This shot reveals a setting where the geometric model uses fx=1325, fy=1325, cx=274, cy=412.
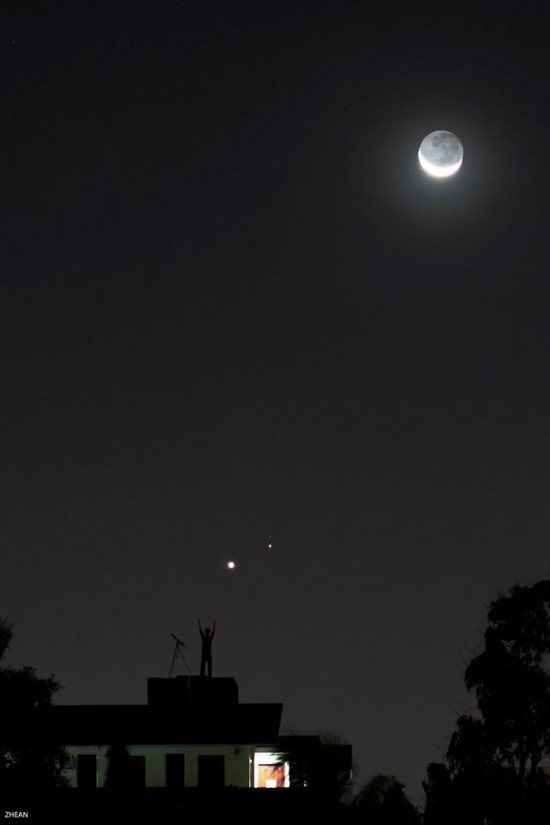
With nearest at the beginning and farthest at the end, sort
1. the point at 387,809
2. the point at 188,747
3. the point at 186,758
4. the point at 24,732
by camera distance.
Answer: the point at 24,732 → the point at 387,809 → the point at 186,758 → the point at 188,747

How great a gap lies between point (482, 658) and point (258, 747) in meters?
17.7

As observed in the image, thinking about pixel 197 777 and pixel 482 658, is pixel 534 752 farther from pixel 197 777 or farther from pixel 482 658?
pixel 197 777

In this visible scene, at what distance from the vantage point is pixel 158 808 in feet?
171

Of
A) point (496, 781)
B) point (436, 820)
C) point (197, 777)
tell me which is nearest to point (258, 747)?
point (197, 777)

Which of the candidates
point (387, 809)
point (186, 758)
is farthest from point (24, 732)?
point (186, 758)

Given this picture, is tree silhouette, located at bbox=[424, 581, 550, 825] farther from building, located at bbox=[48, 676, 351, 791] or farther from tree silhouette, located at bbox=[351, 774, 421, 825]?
building, located at bbox=[48, 676, 351, 791]

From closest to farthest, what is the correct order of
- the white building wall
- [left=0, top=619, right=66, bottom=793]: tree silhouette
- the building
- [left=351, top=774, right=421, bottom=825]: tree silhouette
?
[left=0, top=619, right=66, bottom=793]: tree silhouette < [left=351, top=774, right=421, bottom=825]: tree silhouette < the building < the white building wall

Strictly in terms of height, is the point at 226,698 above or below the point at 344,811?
above

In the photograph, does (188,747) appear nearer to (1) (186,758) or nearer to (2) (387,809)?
(1) (186,758)

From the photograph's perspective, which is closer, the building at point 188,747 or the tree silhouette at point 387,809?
the tree silhouette at point 387,809

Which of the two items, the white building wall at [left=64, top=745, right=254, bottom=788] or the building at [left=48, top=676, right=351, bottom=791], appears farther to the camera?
the white building wall at [left=64, top=745, right=254, bottom=788]

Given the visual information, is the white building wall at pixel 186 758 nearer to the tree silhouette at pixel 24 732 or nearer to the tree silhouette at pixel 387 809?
the tree silhouette at pixel 387 809

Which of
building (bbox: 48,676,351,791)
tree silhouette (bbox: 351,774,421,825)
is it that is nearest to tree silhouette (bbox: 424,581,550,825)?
tree silhouette (bbox: 351,774,421,825)

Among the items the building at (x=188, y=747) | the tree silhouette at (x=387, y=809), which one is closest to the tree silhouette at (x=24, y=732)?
the tree silhouette at (x=387, y=809)
